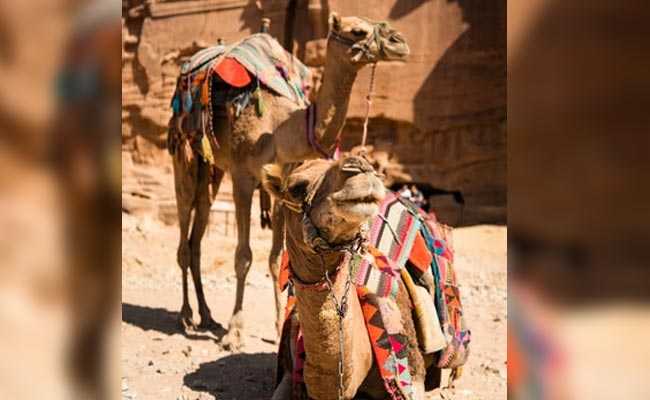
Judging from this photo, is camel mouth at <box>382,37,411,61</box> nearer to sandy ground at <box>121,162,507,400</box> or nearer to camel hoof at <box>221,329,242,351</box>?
sandy ground at <box>121,162,507,400</box>

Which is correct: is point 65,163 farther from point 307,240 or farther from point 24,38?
point 307,240

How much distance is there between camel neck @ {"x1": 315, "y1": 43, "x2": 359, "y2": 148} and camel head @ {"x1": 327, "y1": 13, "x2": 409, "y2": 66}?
0.07m

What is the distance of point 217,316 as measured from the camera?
25.8 feet

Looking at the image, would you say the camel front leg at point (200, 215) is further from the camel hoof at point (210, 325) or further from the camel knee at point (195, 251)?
the camel hoof at point (210, 325)

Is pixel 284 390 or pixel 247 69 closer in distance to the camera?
pixel 284 390

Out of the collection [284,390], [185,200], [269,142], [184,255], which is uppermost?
[269,142]

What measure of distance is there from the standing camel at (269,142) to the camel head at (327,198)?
2821 millimetres

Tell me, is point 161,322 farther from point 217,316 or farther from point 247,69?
point 247,69

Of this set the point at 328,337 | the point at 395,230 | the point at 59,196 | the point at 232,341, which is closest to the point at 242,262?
the point at 232,341

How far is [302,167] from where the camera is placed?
3035 millimetres

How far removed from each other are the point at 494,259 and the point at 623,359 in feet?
35.0

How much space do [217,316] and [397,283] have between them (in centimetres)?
418

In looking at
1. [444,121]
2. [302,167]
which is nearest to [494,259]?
[444,121]

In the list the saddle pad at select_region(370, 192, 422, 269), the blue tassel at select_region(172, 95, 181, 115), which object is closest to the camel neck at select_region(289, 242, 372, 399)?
the saddle pad at select_region(370, 192, 422, 269)
